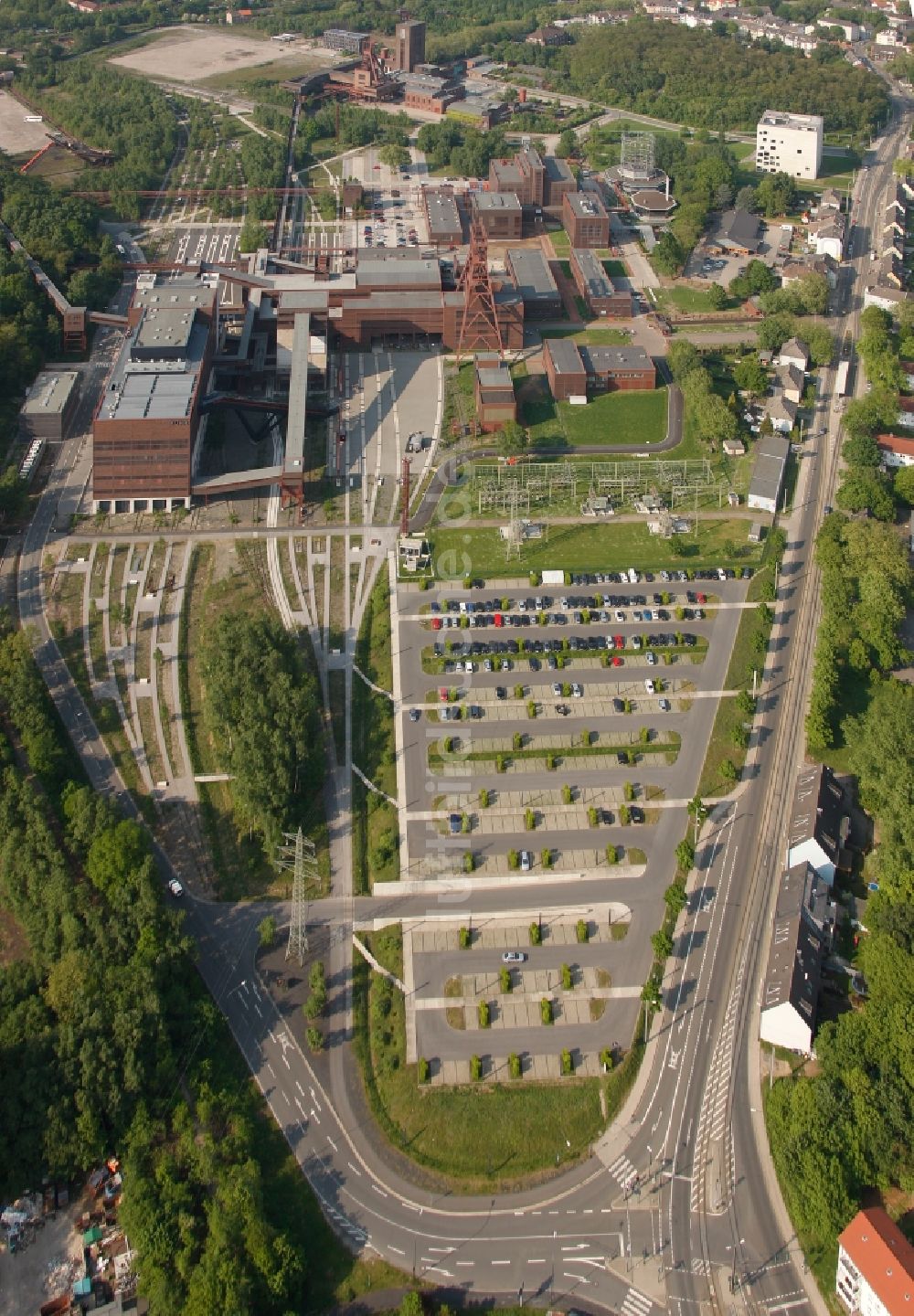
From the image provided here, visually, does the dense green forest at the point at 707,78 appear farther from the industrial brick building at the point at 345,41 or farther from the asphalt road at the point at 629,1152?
the asphalt road at the point at 629,1152

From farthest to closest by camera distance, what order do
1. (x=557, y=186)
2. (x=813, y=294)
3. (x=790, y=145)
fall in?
(x=790, y=145), (x=557, y=186), (x=813, y=294)

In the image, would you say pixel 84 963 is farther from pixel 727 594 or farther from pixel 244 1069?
pixel 727 594

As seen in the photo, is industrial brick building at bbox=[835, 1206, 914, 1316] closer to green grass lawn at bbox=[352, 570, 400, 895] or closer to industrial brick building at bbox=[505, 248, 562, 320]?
green grass lawn at bbox=[352, 570, 400, 895]

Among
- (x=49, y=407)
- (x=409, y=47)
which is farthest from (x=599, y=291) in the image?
(x=409, y=47)

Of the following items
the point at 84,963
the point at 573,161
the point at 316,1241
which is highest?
the point at 573,161

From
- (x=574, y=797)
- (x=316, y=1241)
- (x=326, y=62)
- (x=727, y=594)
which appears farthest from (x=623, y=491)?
(x=326, y=62)

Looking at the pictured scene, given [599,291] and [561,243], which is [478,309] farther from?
[561,243]
